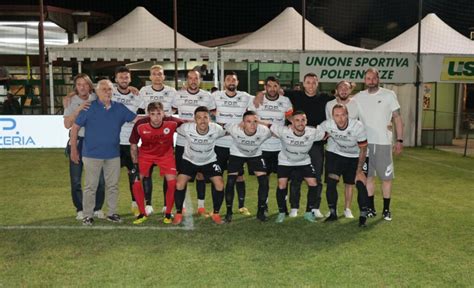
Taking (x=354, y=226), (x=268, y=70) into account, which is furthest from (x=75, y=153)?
(x=268, y=70)

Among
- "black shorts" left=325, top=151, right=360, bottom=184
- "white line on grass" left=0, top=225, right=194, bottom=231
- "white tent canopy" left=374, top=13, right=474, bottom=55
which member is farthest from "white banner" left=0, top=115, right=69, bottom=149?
"white tent canopy" left=374, top=13, right=474, bottom=55

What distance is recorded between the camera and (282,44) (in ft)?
57.6

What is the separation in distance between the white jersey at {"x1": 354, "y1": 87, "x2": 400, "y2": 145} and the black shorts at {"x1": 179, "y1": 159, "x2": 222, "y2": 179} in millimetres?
1943

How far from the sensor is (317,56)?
52.0 feet

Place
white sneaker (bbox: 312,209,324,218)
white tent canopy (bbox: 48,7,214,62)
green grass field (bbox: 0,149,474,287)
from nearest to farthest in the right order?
green grass field (bbox: 0,149,474,287), white sneaker (bbox: 312,209,324,218), white tent canopy (bbox: 48,7,214,62)

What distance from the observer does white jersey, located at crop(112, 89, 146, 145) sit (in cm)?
669

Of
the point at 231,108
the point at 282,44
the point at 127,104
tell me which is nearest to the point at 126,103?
the point at 127,104

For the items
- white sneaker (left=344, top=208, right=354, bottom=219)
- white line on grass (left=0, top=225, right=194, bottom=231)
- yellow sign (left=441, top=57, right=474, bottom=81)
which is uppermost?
yellow sign (left=441, top=57, right=474, bottom=81)

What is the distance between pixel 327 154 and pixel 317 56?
385 inches

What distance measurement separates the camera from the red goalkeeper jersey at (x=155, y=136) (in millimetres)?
6270

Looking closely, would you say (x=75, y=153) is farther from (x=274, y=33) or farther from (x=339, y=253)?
(x=274, y=33)

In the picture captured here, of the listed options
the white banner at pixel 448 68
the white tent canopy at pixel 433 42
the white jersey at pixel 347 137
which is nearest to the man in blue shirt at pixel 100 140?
the white jersey at pixel 347 137

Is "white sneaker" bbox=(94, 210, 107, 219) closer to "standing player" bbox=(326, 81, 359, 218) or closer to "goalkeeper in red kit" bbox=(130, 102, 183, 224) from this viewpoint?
"goalkeeper in red kit" bbox=(130, 102, 183, 224)

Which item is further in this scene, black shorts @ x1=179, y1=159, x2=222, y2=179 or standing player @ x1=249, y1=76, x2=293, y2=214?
standing player @ x1=249, y1=76, x2=293, y2=214
